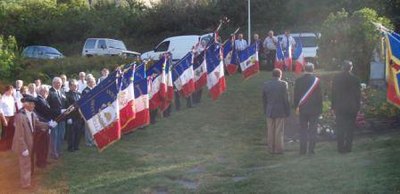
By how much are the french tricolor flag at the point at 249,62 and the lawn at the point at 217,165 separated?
462 centimetres

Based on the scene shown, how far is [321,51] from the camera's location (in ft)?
71.7

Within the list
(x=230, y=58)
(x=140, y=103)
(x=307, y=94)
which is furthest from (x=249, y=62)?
(x=307, y=94)

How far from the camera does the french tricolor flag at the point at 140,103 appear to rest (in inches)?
581

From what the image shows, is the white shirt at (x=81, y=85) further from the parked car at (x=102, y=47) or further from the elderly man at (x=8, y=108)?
the parked car at (x=102, y=47)

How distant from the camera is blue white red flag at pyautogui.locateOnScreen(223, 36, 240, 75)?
2256cm

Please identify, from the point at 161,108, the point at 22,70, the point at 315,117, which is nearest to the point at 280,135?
the point at 315,117

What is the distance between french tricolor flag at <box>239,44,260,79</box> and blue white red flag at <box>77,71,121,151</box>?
9537 millimetres

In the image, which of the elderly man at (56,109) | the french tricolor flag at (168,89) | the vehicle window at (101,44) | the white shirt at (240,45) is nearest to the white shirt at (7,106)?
the elderly man at (56,109)

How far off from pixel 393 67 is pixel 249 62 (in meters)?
10.0

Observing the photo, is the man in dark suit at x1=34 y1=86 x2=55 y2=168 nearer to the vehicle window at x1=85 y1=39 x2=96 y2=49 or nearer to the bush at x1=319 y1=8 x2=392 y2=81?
the bush at x1=319 y1=8 x2=392 y2=81

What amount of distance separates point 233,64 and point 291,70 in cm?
216

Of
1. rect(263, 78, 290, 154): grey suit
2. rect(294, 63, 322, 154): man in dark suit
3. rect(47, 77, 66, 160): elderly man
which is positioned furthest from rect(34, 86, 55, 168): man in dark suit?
rect(294, 63, 322, 154): man in dark suit

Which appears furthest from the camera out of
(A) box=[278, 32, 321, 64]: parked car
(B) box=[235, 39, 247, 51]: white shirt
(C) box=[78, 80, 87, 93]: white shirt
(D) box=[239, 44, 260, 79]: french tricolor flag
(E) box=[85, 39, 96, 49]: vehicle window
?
(E) box=[85, 39, 96, 49]: vehicle window

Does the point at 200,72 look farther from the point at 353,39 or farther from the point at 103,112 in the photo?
the point at 103,112
